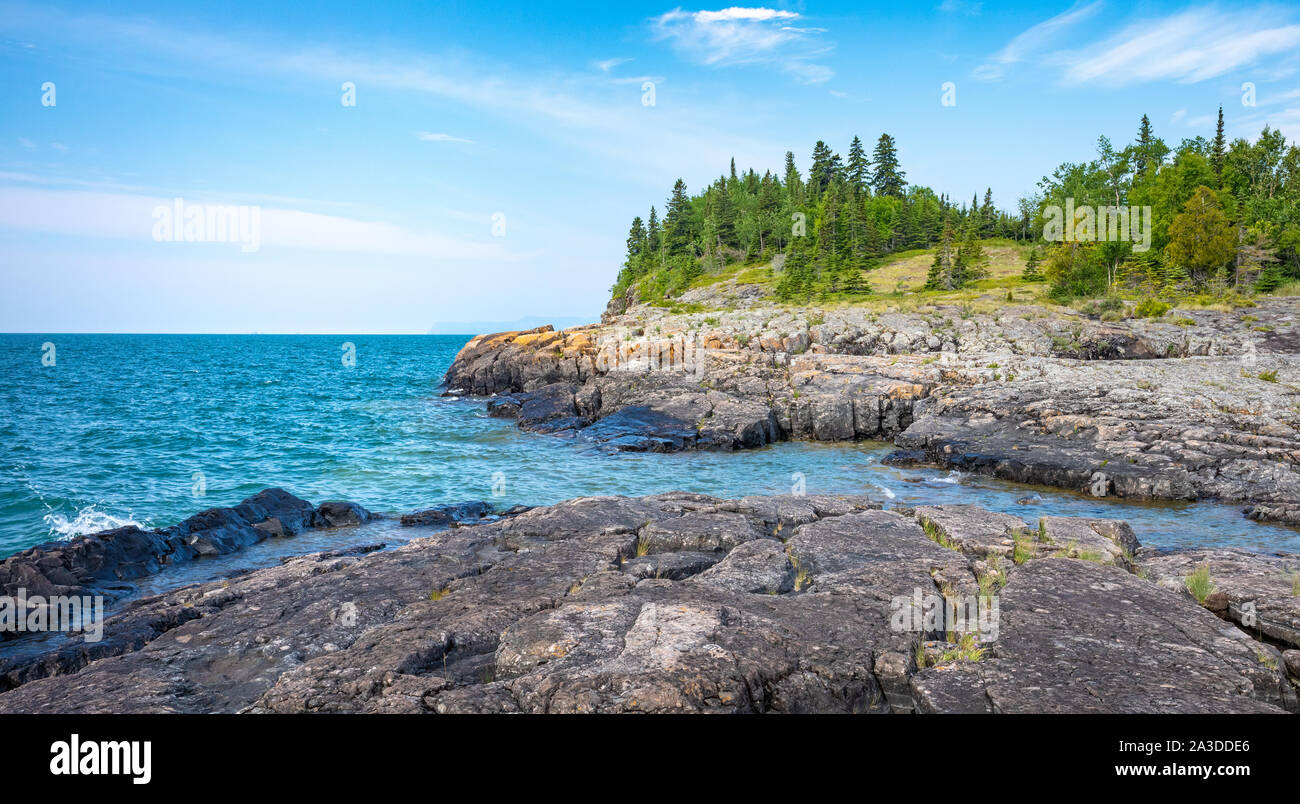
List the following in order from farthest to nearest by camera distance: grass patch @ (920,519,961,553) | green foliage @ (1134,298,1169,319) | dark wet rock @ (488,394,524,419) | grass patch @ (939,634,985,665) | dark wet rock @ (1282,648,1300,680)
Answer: dark wet rock @ (488,394,524,419), green foliage @ (1134,298,1169,319), grass patch @ (920,519,961,553), dark wet rock @ (1282,648,1300,680), grass patch @ (939,634,985,665)

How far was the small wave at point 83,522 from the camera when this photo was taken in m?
20.2

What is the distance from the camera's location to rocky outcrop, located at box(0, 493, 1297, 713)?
7125mm

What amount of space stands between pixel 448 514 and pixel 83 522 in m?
11.6

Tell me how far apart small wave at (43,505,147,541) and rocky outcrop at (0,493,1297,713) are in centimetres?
1027

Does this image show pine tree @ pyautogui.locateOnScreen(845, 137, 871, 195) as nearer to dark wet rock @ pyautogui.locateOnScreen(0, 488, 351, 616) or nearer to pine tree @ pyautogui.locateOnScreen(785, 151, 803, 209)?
pine tree @ pyautogui.locateOnScreen(785, 151, 803, 209)

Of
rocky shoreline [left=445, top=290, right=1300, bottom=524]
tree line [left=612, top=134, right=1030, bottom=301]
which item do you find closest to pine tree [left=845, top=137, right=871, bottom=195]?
tree line [left=612, top=134, right=1030, bottom=301]

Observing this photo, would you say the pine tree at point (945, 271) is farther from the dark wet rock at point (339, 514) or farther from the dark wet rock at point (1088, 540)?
the dark wet rock at point (339, 514)

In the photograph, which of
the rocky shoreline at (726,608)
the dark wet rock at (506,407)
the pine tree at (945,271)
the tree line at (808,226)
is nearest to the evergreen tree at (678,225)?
the tree line at (808,226)

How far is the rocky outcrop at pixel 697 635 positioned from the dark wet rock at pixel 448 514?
7.17m

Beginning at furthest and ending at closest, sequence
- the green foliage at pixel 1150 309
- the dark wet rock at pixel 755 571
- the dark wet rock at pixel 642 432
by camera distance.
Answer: the green foliage at pixel 1150 309
the dark wet rock at pixel 642 432
the dark wet rock at pixel 755 571

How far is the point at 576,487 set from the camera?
26.2m

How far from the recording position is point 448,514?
837 inches

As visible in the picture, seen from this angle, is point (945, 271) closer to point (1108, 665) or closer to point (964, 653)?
point (1108, 665)

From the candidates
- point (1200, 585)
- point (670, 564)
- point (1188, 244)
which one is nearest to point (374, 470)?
point (670, 564)
